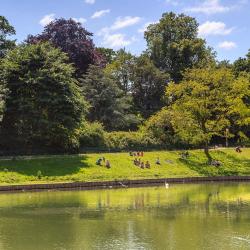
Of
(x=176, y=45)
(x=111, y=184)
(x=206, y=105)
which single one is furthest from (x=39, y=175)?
(x=176, y=45)

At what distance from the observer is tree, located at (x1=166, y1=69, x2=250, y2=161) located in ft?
208

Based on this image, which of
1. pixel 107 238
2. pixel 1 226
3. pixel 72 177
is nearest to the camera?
pixel 107 238

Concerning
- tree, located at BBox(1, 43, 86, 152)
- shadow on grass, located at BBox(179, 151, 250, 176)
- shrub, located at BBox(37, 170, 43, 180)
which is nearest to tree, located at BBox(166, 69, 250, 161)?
shadow on grass, located at BBox(179, 151, 250, 176)

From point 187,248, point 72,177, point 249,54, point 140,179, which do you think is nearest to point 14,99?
point 72,177

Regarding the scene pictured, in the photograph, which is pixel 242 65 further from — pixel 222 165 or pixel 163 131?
pixel 222 165

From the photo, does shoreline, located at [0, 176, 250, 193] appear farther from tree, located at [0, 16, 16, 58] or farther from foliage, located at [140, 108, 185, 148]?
tree, located at [0, 16, 16, 58]

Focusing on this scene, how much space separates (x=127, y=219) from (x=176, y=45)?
6169 centimetres

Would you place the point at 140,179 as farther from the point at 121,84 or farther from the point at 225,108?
the point at 121,84

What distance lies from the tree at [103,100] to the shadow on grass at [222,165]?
50.1ft

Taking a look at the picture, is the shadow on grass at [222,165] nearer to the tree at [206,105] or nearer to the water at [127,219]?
the tree at [206,105]

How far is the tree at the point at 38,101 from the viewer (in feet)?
180

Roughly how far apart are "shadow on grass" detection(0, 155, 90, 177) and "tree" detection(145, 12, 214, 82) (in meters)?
37.3

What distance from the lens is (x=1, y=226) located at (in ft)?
92.9

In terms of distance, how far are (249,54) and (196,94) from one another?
1100 inches
